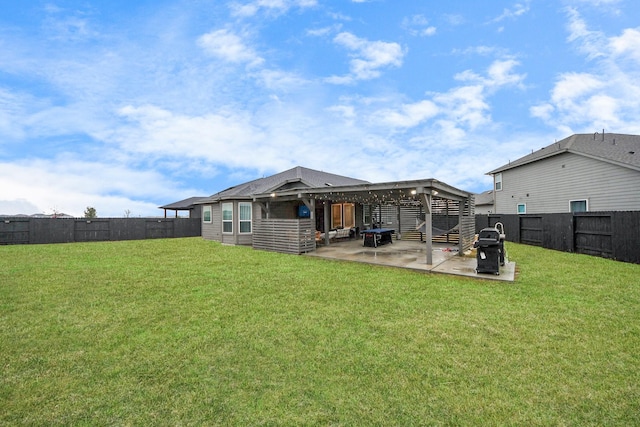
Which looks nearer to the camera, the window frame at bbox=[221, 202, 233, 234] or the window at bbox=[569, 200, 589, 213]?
the window at bbox=[569, 200, 589, 213]

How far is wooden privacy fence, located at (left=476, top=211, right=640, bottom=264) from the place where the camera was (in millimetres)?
7922

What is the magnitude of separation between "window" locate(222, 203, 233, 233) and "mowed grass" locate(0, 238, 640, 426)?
27.9ft

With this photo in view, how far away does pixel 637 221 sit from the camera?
7723 mm

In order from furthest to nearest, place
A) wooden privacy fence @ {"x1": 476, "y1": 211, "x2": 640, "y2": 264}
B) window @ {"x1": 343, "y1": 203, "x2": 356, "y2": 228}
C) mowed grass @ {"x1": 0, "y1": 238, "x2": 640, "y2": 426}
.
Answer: window @ {"x1": 343, "y1": 203, "x2": 356, "y2": 228} → wooden privacy fence @ {"x1": 476, "y1": 211, "x2": 640, "y2": 264} → mowed grass @ {"x1": 0, "y1": 238, "x2": 640, "y2": 426}

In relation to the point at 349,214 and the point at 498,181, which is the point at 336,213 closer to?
the point at 349,214

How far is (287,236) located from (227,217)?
5.48 m

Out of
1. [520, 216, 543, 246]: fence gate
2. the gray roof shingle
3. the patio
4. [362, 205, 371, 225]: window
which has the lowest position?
the patio

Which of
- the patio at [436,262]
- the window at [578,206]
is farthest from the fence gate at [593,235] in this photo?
the window at [578,206]

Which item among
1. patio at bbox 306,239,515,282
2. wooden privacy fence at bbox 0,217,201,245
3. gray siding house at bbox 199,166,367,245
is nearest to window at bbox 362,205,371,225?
gray siding house at bbox 199,166,367,245

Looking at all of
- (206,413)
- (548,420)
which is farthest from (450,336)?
(206,413)

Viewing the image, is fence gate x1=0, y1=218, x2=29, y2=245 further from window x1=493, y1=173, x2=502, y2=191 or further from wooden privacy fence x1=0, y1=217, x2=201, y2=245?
window x1=493, y1=173, x2=502, y2=191

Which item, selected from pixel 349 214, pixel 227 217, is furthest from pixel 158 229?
pixel 349 214

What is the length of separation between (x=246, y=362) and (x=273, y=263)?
5.55m

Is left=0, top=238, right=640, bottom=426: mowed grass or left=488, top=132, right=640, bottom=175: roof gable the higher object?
left=488, top=132, right=640, bottom=175: roof gable
